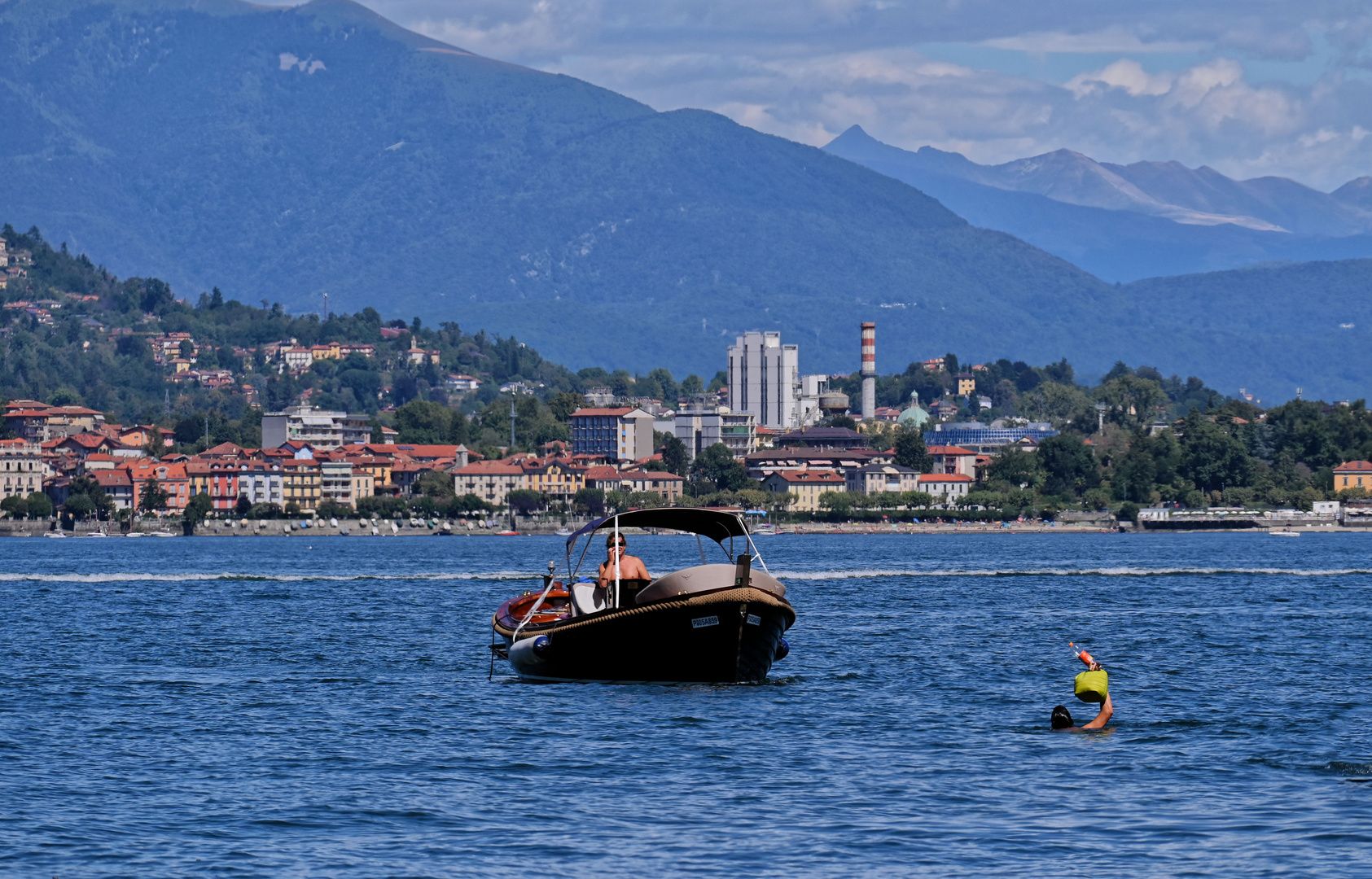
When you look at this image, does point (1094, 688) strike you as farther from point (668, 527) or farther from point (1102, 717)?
point (668, 527)

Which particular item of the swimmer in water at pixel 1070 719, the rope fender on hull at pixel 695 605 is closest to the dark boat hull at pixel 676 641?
the rope fender on hull at pixel 695 605

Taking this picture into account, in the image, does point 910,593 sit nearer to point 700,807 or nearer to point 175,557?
point 700,807


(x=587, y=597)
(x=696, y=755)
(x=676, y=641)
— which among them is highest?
(x=587, y=597)

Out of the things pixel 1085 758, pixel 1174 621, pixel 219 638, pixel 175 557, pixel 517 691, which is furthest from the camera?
pixel 175 557

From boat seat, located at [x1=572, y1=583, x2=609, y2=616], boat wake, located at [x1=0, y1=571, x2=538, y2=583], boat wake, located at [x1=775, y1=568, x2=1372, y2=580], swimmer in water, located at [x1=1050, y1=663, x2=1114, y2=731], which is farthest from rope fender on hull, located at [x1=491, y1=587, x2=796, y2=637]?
boat wake, located at [x1=775, y1=568, x2=1372, y2=580]

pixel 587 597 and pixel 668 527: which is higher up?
pixel 668 527

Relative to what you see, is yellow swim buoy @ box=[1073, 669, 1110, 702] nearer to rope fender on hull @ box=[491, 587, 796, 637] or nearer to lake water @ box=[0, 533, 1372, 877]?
lake water @ box=[0, 533, 1372, 877]

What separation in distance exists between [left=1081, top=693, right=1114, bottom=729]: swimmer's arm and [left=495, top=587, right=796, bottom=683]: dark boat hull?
6.54 metres

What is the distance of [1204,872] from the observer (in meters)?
24.2

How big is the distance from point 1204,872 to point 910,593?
2359 inches

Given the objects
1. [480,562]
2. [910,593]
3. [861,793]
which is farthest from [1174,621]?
[480,562]

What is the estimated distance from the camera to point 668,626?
3859 cm

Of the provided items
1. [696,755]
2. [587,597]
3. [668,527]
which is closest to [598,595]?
[587,597]

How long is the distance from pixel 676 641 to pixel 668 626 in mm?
553
